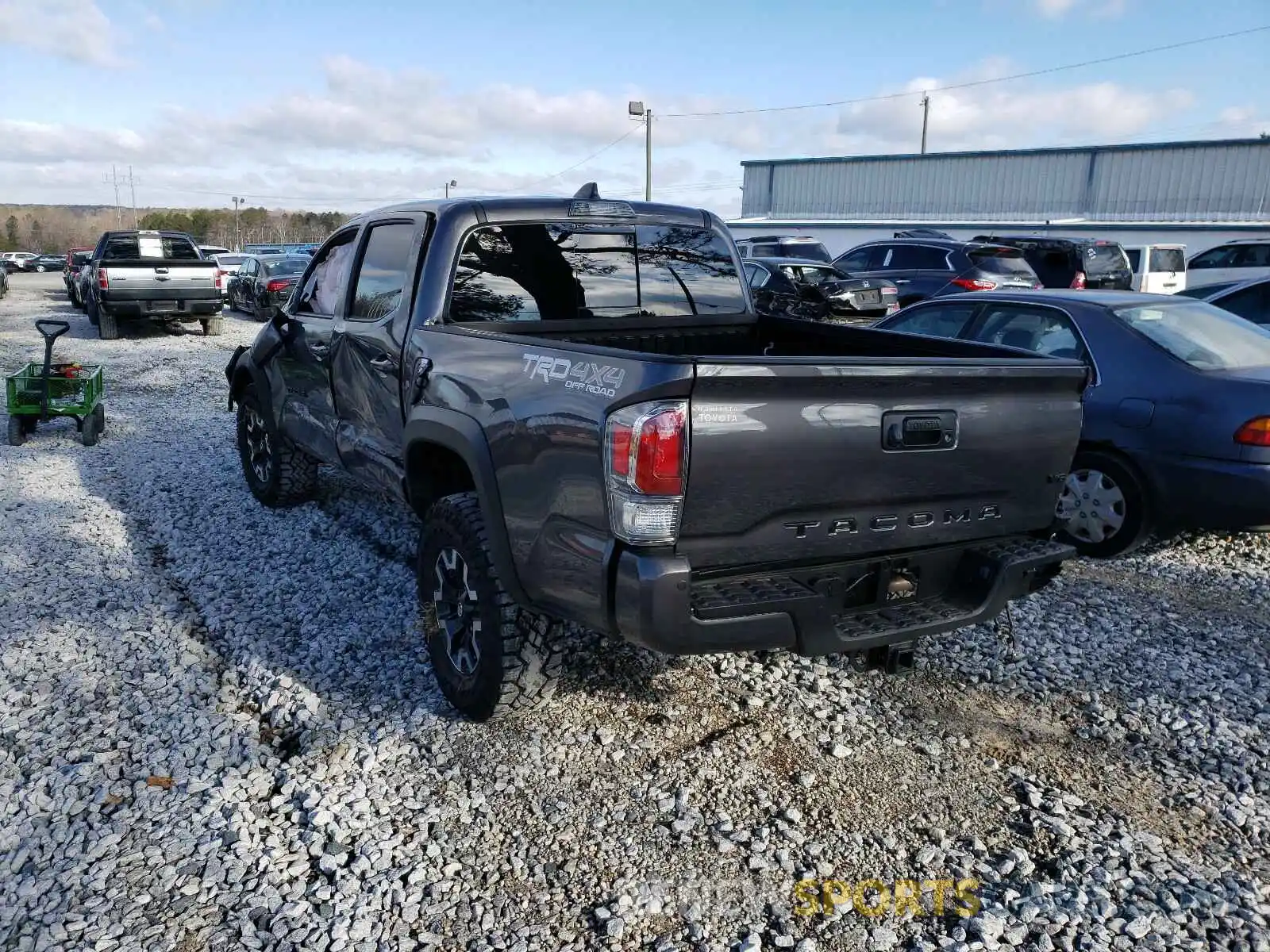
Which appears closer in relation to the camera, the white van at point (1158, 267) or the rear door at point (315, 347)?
the rear door at point (315, 347)

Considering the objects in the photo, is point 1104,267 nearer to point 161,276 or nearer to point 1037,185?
point 161,276

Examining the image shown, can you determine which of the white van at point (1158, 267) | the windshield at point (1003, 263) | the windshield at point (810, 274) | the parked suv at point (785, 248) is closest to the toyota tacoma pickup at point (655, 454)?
the windshield at point (1003, 263)

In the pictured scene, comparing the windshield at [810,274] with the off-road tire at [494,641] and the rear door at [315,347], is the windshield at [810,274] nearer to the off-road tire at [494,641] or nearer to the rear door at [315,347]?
the rear door at [315,347]

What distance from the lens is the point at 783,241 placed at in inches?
945

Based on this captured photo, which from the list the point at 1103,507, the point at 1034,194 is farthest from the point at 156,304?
the point at 1034,194

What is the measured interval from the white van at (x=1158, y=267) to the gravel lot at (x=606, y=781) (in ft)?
56.4

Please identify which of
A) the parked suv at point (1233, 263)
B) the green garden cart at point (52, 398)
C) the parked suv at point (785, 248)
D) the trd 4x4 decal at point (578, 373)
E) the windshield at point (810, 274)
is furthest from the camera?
the parked suv at point (785, 248)

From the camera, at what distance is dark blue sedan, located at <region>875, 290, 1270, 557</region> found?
204 inches

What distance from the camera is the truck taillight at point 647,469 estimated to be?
9.45 feet

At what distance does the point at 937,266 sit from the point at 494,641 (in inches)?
630

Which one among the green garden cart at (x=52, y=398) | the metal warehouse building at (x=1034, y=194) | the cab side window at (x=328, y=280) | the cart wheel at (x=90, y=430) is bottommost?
the cart wheel at (x=90, y=430)

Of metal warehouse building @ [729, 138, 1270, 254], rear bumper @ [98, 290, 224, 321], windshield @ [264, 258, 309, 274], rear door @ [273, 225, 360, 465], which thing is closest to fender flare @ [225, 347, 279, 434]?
rear door @ [273, 225, 360, 465]

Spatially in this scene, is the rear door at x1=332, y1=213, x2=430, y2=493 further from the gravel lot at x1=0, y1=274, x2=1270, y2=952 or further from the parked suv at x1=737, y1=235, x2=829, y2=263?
the parked suv at x1=737, y1=235, x2=829, y2=263

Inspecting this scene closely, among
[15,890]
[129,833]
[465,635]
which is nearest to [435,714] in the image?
[465,635]
